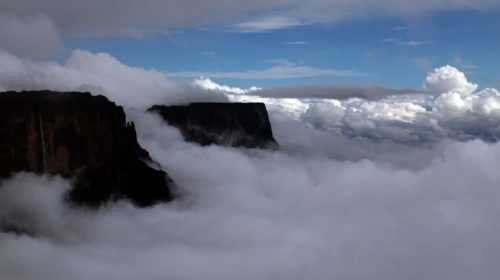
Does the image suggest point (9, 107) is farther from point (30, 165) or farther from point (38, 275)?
point (38, 275)

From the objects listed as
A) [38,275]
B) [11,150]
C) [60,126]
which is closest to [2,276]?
[38,275]

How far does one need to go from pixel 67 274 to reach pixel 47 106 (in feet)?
216

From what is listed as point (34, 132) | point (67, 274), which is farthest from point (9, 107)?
point (67, 274)

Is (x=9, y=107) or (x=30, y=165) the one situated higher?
(x=9, y=107)

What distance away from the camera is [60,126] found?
655 ft

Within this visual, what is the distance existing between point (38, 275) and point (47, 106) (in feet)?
214

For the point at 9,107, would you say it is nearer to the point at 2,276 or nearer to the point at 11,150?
the point at 11,150

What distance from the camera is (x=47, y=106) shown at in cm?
19775

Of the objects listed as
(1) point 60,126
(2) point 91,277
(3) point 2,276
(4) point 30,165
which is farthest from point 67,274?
(1) point 60,126

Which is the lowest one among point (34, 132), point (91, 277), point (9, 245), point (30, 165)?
point (91, 277)

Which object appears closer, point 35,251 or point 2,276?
point 2,276

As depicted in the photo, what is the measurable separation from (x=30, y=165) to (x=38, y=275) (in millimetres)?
42802

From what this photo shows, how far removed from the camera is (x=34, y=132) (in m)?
195

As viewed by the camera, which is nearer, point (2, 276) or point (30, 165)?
point (2, 276)
